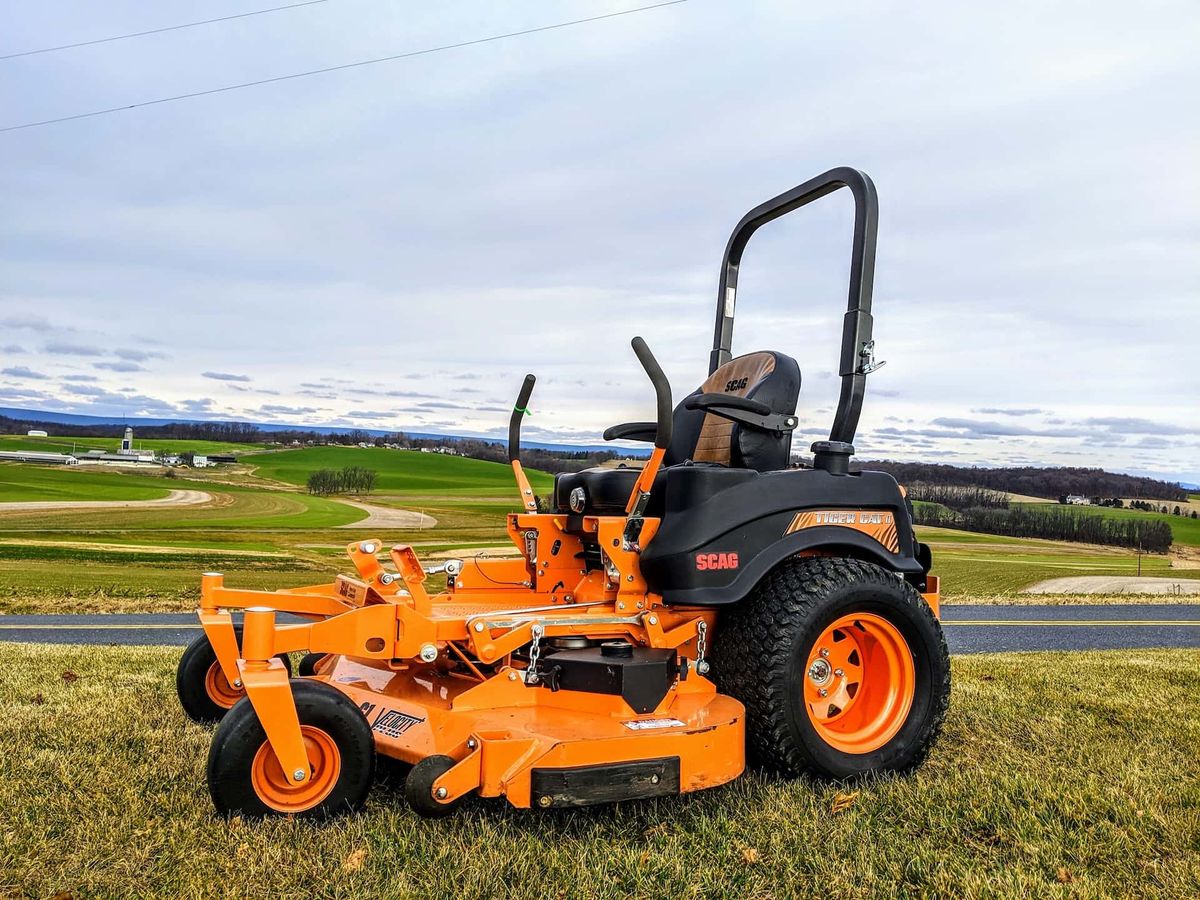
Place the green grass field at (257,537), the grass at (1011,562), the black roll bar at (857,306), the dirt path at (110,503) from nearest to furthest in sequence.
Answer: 1. the black roll bar at (857,306)
2. the green grass field at (257,537)
3. the grass at (1011,562)
4. the dirt path at (110,503)

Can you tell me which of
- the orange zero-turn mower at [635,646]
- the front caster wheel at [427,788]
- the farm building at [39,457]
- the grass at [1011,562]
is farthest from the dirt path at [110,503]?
the front caster wheel at [427,788]

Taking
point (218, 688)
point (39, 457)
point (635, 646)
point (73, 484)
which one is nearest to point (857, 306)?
point (635, 646)

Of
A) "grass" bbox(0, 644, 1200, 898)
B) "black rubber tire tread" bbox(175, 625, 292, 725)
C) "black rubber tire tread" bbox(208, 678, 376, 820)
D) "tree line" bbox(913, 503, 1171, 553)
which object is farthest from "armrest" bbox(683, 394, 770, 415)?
"tree line" bbox(913, 503, 1171, 553)

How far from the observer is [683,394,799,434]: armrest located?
4227 mm

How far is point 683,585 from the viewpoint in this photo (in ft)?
13.2

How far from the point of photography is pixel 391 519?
40125 mm

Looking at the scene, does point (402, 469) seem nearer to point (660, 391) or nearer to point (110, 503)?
point (110, 503)

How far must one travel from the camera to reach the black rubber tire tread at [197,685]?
15.3 ft

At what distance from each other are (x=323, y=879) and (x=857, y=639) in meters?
2.66

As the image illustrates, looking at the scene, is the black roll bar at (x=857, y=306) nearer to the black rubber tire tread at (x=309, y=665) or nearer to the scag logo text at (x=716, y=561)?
the scag logo text at (x=716, y=561)

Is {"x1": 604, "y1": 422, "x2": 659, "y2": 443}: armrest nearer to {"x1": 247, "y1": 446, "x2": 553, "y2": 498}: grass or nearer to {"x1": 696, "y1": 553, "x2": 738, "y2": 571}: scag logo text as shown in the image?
{"x1": 696, "y1": 553, "x2": 738, "y2": 571}: scag logo text

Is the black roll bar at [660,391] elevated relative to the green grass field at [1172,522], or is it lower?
elevated

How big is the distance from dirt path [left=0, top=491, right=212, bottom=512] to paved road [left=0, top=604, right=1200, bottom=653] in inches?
1243

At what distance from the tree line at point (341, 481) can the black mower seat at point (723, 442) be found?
4995 centimetres
